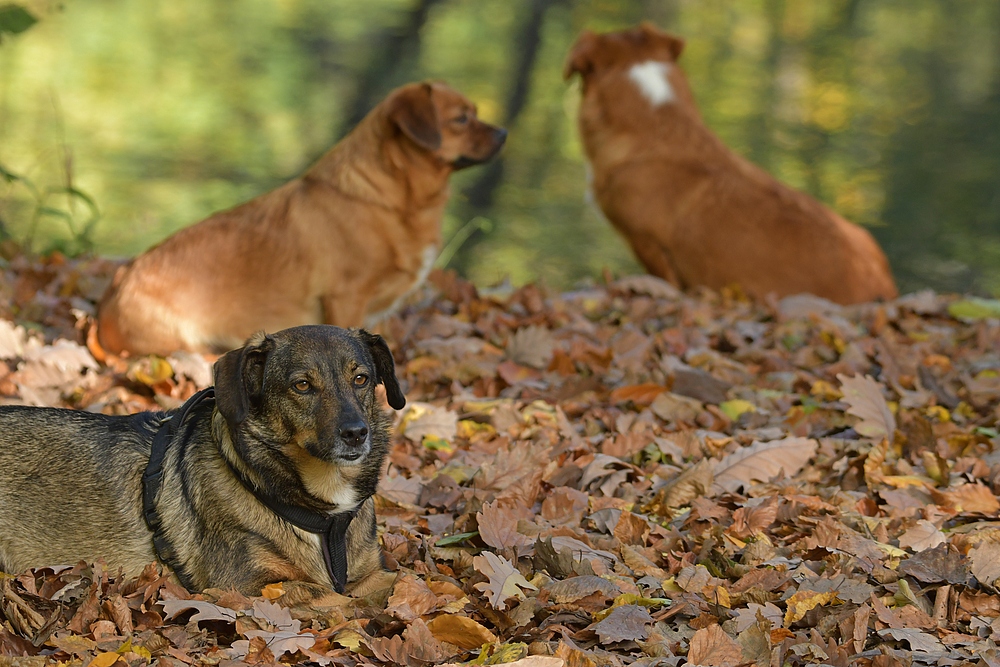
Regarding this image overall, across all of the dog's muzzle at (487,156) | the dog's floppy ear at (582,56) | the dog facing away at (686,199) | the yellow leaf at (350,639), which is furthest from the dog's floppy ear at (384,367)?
the dog's floppy ear at (582,56)

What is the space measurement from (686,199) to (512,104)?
545 cm

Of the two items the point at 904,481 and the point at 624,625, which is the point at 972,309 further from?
the point at 624,625

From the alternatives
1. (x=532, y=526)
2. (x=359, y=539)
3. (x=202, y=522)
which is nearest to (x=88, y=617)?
(x=202, y=522)

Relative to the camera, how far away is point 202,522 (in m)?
3.10

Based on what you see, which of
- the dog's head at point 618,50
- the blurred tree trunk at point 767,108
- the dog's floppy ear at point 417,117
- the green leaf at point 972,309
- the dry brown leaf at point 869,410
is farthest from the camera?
the blurred tree trunk at point 767,108

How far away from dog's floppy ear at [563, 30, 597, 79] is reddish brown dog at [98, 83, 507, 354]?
2758 millimetres

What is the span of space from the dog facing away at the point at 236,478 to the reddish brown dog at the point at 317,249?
2254 millimetres

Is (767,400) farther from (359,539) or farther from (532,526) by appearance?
(359,539)

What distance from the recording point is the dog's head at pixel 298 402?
9.71 ft

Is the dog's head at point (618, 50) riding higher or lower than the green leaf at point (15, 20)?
higher

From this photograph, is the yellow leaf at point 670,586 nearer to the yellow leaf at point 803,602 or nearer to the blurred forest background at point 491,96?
the yellow leaf at point 803,602

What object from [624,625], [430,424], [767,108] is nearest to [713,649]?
[624,625]

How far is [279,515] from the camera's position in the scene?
121 inches

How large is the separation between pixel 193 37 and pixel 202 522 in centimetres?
1175
